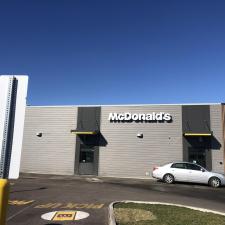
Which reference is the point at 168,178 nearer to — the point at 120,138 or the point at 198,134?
the point at 198,134

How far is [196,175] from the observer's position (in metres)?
20.9

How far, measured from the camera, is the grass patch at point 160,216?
341 inches

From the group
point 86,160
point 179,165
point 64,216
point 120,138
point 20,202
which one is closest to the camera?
point 64,216

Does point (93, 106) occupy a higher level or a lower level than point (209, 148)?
higher

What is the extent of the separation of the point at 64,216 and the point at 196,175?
13317 millimetres

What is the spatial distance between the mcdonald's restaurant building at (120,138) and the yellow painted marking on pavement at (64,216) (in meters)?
16.9

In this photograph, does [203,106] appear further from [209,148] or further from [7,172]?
[7,172]

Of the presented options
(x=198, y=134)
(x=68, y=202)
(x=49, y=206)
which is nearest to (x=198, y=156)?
(x=198, y=134)

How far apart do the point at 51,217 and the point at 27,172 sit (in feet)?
65.9

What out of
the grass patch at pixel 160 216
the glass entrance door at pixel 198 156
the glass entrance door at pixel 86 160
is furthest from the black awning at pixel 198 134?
the grass patch at pixel 160 216

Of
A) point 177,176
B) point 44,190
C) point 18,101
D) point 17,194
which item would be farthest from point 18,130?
point 177,176

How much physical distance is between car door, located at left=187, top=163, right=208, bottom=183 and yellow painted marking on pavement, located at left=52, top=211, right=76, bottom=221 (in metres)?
12.7

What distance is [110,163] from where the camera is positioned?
89.3 feet

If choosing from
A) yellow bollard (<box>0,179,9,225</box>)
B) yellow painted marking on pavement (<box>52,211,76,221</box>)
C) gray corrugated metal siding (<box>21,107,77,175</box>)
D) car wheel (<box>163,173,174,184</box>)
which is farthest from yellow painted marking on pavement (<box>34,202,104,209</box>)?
gray corrugated metal siding (<box>21,107,77,175</box>)
